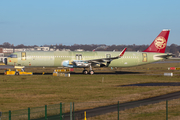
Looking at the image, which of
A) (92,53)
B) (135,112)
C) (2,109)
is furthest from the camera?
(92,53)

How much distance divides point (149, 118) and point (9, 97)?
56.5ft

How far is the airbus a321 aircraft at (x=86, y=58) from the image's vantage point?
56744 mm

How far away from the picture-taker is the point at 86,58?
2345 inches

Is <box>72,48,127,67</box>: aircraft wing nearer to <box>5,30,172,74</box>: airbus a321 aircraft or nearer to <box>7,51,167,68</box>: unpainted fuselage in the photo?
<box>5,30,172,74</box>: airbus a321 aircraft

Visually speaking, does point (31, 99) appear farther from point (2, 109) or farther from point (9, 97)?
point (2, 109)

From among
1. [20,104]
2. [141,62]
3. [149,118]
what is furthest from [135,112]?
[141,62]

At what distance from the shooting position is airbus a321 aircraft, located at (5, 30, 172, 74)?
5674 cm

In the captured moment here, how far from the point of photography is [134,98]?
28.8 meters
